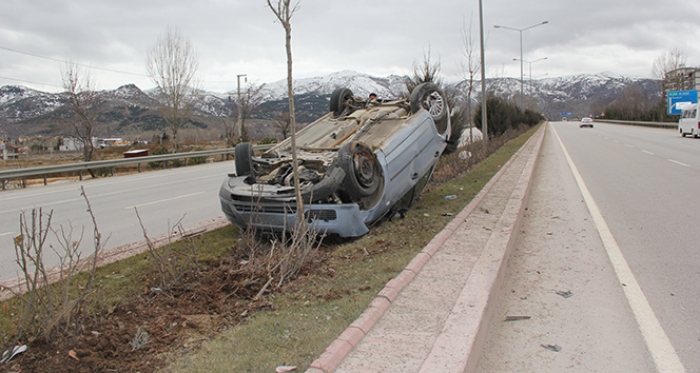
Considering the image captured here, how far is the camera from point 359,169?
6176 millimetres

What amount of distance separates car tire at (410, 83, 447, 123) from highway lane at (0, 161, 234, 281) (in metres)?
4.03

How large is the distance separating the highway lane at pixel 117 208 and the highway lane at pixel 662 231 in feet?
15.8

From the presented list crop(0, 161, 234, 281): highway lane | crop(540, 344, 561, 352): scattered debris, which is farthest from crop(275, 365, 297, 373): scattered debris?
crop(0, 161, 234, 281): highway lane

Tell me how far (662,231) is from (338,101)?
5.59 m

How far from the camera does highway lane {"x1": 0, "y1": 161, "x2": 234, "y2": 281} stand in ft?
24.7

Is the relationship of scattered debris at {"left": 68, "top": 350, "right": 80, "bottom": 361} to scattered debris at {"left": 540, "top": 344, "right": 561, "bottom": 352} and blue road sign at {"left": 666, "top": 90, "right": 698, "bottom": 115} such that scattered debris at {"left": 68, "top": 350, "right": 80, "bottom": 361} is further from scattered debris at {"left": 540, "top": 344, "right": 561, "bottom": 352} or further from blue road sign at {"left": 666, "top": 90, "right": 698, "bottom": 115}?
blue road sign at {"left": 666, "top": 90, "right": 698, "bottom": 115}

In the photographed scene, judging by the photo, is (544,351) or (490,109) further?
(490,109)

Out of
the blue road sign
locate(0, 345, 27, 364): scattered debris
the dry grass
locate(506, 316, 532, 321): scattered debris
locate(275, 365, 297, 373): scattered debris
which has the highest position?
the blue road sign

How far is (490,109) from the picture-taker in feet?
85.8

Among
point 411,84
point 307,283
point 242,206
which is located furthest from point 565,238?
point 411,84

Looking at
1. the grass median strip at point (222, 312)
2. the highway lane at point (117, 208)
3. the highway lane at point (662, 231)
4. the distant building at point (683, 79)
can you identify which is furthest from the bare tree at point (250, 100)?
the distant building at point (683, 79)

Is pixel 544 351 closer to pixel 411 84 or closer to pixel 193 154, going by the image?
pixel 411 84

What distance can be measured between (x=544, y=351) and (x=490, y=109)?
24115 mm

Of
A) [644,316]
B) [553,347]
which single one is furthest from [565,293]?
[553,347]
